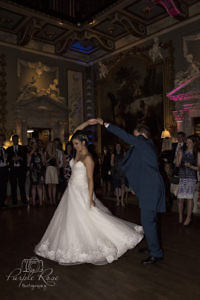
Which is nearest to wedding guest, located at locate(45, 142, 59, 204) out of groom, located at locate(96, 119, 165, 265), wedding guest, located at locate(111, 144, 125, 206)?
wedding guest, located at locate(111, 144, 125, 206)

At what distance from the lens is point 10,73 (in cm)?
1131

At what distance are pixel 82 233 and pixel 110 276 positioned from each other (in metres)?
0.66

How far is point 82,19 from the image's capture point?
10562 millimetres

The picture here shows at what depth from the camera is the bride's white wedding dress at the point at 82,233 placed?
10.9ft

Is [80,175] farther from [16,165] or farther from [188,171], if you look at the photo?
[16,165]

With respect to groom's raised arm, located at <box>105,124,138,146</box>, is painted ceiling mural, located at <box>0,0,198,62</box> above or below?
above

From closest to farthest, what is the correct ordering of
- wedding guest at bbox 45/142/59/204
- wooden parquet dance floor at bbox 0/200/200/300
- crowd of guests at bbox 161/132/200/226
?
wooden parquet dance floor at bbox 0/200/200/300 → crowd of guests at bbox 161/132/200/226 → wedding guest at bbox 45/142/59/204

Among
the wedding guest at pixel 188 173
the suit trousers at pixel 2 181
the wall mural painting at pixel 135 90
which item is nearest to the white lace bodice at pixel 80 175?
the wedding guest at pixel 188 173

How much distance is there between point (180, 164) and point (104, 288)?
334cm

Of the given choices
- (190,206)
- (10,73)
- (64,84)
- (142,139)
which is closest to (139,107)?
(64,84)

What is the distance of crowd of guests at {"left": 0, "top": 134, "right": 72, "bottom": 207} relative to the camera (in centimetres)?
743

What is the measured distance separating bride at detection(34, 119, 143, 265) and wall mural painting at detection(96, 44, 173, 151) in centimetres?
730

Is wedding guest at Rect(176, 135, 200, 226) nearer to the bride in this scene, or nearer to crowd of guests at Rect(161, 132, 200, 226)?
crowd of guests at Rect(161, 132, 200, 226)

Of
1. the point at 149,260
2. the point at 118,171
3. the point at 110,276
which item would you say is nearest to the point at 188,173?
the point at 149,260
